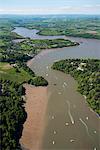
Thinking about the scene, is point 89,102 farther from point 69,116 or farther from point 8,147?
point 8,147

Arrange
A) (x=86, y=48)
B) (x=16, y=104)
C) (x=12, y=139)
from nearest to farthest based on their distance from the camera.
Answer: (x=12, y=139) < (x=16, y=104) < (x=86, y=48)

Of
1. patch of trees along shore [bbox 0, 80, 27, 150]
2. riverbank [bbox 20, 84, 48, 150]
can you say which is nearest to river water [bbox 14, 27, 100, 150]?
riverbank [bbox 20, 84, 48, 150]

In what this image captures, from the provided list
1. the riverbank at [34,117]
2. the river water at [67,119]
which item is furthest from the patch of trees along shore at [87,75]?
the riverbank at [34,117]

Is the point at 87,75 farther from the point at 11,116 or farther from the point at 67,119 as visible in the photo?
the point at 11,116

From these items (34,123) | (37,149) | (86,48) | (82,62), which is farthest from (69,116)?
(86,48)

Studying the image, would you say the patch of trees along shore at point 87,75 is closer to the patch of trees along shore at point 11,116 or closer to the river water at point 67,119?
the river water at point 67,119

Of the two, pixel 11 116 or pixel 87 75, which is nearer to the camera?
pixel 11 116

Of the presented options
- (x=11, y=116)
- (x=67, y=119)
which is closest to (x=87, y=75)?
(x=67, y=119)

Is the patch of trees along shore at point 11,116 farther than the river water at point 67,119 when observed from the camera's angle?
No
